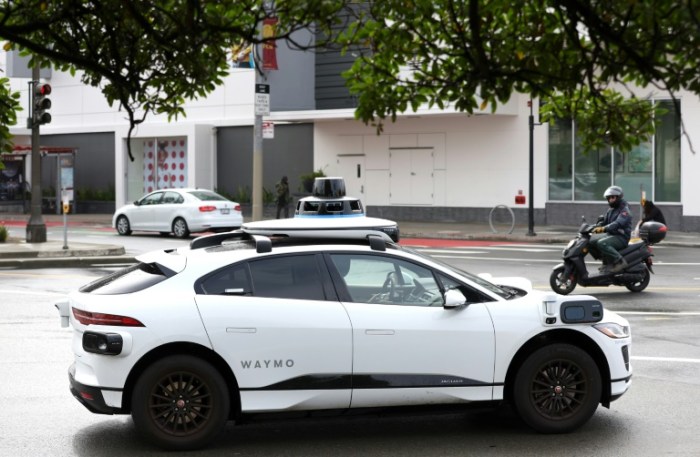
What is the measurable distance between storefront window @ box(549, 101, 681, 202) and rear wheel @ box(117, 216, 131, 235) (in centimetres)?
1342

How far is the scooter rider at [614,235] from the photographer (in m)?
17.1

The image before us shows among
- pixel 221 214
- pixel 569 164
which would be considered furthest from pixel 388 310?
pixel 569 164

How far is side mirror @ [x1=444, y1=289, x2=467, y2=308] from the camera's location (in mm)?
8070

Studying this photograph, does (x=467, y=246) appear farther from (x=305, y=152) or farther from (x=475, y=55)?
(x=475, y=55)

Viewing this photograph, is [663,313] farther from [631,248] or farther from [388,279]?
[388,279]

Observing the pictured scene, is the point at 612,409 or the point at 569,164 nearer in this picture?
the point at 612,409

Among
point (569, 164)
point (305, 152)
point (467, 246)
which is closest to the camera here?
point (467, 246)

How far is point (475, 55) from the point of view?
6145mm

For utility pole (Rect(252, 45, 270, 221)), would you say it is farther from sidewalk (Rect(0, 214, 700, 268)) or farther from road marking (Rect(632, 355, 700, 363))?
road marking (Rect(632, 355, 700, 363))

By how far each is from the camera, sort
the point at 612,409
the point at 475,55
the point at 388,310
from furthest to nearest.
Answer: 1. the point at 612,409
2. the point at 388,310
3. the point at 475,55

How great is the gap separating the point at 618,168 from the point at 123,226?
50.0ft

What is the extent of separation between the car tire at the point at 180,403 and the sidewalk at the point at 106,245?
15.9 meters

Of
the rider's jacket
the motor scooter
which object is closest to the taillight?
the motor scooter

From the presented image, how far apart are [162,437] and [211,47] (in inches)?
106
